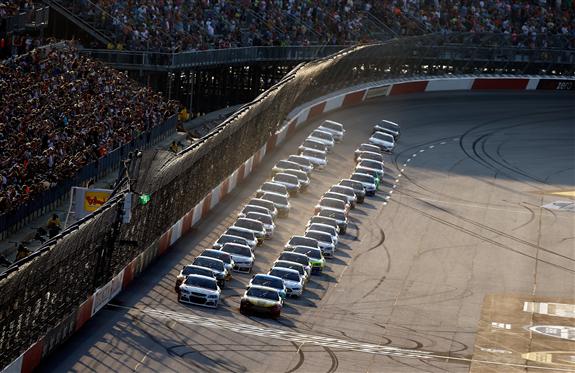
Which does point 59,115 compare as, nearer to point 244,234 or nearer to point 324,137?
point 244,234

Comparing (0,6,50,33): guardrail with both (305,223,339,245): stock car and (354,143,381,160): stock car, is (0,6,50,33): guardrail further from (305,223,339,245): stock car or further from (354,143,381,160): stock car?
(305,223,339,245): stock car

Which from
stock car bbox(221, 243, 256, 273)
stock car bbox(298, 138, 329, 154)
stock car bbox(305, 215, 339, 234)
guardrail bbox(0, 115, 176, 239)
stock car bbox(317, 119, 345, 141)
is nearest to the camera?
guardrail bbox(0, 115, 176, 239)

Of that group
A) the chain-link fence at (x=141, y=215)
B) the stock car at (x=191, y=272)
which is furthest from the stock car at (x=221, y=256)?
the stock car at (x=191, y=272)

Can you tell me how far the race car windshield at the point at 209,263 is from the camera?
54.4 metres

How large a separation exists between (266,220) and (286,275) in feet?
25.4

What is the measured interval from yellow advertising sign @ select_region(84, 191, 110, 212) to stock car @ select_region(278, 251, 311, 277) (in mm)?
7830

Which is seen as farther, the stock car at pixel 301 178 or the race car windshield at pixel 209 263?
the stock car at pixel 301 178

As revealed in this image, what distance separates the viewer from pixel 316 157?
3022 inches

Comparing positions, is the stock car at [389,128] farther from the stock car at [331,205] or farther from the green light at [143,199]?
the green light at [143,199]

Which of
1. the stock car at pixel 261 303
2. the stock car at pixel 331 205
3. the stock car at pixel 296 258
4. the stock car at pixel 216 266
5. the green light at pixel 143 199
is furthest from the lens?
the stock car at pixel 331 205

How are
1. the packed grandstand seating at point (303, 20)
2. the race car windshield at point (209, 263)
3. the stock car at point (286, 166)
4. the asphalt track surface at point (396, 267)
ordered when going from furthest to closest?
the packed grandstand seating at point (303, 20) → the stock car at point (286, 166) → the race car windshield at point (209, 263) → the asphalt track surface at point (396, 267)

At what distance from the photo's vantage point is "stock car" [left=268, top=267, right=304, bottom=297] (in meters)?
54.8

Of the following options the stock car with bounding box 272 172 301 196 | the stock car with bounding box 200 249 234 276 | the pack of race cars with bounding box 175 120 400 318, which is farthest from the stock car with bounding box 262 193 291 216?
the stock car with bounding box 200 249 234 276

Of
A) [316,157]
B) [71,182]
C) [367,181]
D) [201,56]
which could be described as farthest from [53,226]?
[201,56]
